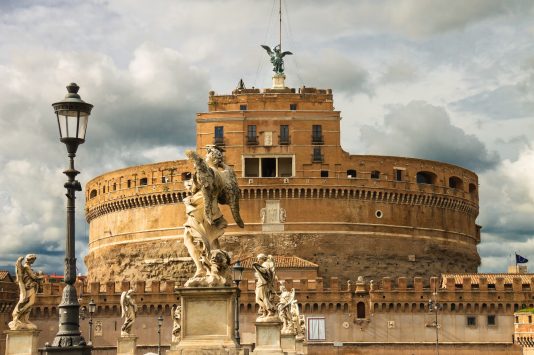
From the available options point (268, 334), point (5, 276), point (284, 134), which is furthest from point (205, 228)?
point (284, 134)

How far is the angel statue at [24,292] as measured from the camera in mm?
18734

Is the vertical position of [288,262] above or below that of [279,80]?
below

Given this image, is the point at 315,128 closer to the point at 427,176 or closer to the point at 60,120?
the point at 427,176

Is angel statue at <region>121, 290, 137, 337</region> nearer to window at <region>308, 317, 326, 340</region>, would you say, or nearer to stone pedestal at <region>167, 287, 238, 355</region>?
stone pedestal at <region>167, 287, 238, 355</region>

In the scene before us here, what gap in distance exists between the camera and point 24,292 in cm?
1878

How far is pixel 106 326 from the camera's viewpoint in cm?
6788

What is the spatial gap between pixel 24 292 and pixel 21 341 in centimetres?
92

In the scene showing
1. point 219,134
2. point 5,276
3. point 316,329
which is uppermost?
point 219,134

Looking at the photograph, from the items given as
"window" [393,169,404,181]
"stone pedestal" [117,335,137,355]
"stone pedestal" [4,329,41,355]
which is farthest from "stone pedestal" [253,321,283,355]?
"window" [393,169,404,181]

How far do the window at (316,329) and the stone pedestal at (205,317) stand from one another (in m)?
55.6

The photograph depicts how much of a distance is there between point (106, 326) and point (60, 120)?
5581 centimetres

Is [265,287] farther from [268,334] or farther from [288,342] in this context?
[288,342]

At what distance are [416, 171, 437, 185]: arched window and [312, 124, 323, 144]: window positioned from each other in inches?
384

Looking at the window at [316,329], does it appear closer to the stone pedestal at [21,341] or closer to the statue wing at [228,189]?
the stone pedestal at [21,341]
